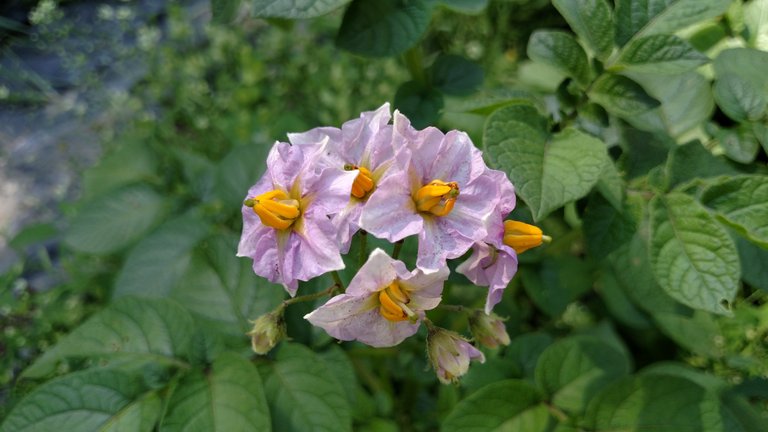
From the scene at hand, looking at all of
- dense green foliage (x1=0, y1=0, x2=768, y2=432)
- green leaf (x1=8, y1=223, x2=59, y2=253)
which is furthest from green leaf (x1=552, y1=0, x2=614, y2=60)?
Answer: green leaf (x1=8, y1=223, x2=59, y2=253)

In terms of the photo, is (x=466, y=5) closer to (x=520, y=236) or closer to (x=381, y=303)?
(x=520, y=236)

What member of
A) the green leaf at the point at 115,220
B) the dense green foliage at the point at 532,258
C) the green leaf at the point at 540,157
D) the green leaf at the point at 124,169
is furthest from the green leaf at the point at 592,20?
the green leaf at the point at 124,169

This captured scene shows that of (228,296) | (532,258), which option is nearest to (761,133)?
(532,258)

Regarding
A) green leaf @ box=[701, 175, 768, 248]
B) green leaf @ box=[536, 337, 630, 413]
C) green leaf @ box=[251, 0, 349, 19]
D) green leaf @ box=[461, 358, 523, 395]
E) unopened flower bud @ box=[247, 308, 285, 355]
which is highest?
green leaf @ box=[251, 0, 349, 19]

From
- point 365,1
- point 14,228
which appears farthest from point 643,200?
point 14,228

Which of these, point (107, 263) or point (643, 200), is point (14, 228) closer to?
point (107, 263)

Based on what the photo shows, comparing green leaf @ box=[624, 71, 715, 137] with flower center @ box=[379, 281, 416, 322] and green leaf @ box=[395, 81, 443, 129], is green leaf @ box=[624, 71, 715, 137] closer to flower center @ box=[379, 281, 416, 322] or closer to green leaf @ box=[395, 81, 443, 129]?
green leaf @ box=[395, 81, 443, 129]

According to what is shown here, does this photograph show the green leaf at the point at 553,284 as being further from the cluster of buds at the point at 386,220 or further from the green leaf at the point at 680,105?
the cluster of buds at the point at 386,220
